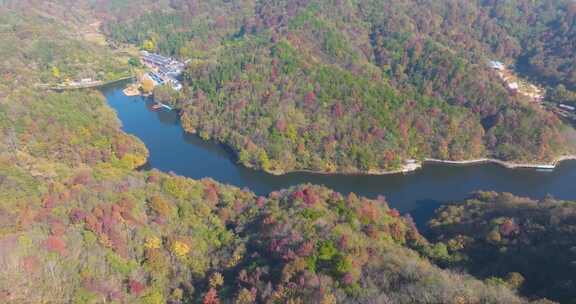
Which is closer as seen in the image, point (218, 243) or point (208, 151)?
point (218, 243)

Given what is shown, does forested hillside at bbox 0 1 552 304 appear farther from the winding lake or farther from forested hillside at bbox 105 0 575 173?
forested hillside at bbox 105 0 575 173

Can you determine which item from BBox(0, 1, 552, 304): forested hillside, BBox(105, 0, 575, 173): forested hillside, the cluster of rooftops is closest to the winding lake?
BBox(105, 0, 575, 173): forested hillside

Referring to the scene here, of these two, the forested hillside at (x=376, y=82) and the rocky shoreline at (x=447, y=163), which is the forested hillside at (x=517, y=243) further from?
the forested hillside at (x=376, y=82)

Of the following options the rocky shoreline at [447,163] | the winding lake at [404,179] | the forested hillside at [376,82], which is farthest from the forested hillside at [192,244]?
the forested hillside at [376,82]

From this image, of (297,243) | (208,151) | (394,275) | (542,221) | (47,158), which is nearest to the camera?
(394,275)

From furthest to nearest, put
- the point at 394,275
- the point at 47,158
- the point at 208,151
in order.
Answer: the point at 208,151 < the point at 47,158 < the point at 394,275

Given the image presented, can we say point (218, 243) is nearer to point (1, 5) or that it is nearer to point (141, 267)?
point (141, 267)

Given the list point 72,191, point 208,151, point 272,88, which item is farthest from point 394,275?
point 272,88

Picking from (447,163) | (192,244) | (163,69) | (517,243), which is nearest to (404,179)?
(447,163)
